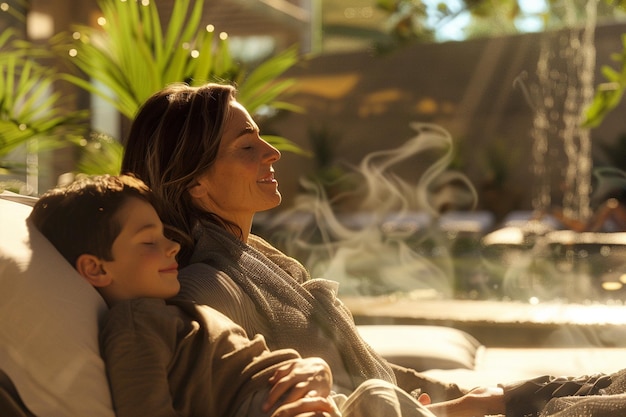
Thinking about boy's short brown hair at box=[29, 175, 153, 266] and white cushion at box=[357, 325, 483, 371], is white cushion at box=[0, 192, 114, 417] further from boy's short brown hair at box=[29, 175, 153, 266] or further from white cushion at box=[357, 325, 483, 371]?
white cushion at box=[357, 325, 483, 371]

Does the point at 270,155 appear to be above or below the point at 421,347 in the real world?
above

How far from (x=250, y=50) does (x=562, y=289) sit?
8972 mm

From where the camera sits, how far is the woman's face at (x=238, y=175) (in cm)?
161

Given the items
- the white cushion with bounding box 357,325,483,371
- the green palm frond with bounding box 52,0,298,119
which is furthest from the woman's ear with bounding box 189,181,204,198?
the green palm frond with bounding box 52,0,298,119

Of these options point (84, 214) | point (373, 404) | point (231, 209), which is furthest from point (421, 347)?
point (84, 214)

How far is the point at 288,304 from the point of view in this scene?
154 centimetres

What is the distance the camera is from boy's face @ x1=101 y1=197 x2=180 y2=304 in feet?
4.09

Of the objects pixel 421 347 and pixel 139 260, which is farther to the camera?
pixel 421 347

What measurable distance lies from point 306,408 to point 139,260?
297 millimetres

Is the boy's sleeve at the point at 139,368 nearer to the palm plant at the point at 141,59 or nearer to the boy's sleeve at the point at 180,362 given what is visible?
the boy's sleeve at the point at 180,362

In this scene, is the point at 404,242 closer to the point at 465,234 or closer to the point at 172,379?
the point at 465,234

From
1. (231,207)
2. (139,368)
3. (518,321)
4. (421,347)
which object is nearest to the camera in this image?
(139,368)

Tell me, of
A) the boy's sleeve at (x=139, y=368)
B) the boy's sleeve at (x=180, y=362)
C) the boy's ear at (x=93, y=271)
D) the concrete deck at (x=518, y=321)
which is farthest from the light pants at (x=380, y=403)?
the concrete deck at (x=518, y=321)

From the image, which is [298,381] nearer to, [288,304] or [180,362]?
[180,362]
